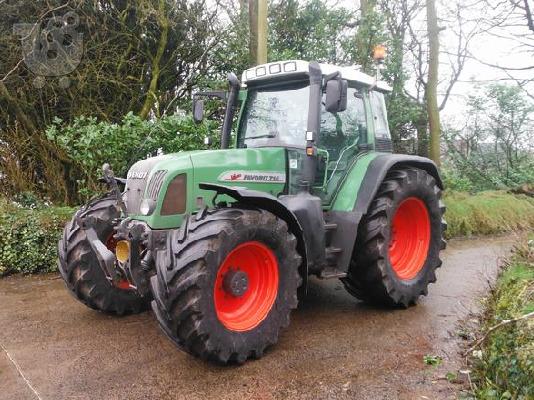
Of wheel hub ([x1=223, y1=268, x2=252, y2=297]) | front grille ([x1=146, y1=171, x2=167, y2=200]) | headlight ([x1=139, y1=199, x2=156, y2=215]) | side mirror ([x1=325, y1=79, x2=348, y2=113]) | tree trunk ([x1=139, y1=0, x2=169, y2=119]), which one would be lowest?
wheel hub ([x1=223, y1=268, x2=252, y2=297])

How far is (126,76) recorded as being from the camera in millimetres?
9016

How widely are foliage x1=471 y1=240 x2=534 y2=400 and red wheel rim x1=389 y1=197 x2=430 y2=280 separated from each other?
4.10 ft

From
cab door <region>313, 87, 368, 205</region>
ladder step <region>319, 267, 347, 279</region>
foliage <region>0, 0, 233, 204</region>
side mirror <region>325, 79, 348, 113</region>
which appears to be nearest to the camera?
side mirror <region>325, 79, 348, 113</region>

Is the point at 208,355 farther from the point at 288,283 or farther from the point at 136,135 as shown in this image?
the point at 136,135

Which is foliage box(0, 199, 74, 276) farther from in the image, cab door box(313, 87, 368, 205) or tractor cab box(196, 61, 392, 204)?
cab door box(313, 87, 368, 205)

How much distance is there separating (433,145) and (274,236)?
8303 mm

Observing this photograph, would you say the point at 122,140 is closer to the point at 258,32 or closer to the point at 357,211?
the point at 258,32

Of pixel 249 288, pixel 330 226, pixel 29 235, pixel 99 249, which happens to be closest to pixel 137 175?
pixel 99 249

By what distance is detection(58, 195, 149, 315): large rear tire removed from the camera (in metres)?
4.29

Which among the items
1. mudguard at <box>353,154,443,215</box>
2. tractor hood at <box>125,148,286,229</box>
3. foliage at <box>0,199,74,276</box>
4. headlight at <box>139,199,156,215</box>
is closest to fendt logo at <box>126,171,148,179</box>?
tractor hood at <box>125,148,286,229</box>

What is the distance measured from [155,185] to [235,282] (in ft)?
3.07

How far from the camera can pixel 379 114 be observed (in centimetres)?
525

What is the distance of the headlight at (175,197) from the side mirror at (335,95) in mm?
1236

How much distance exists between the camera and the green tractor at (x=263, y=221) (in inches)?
129
